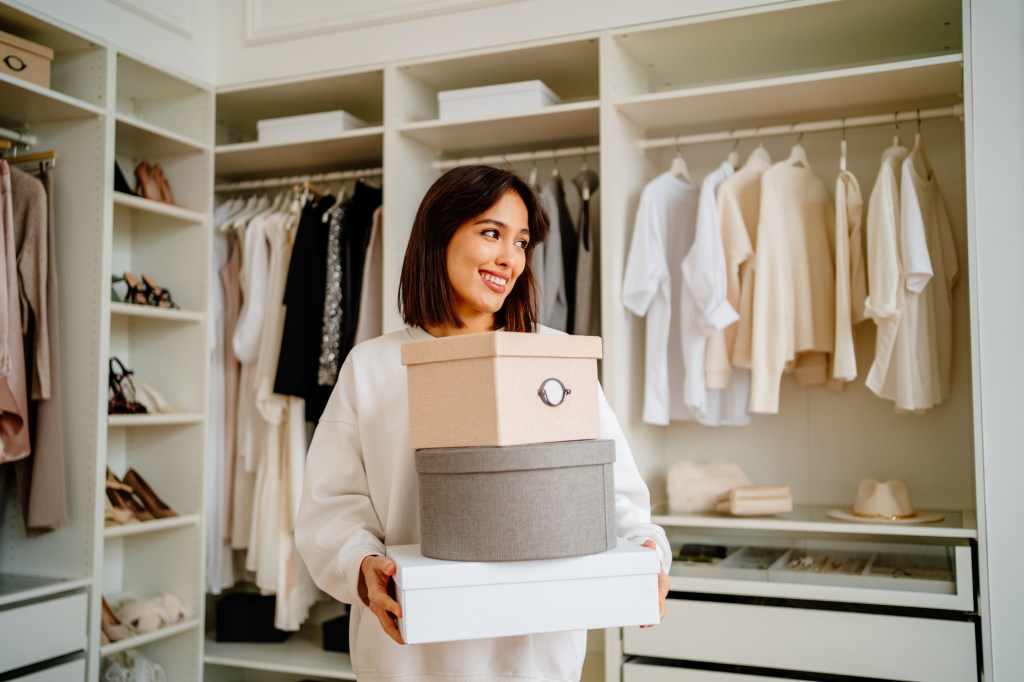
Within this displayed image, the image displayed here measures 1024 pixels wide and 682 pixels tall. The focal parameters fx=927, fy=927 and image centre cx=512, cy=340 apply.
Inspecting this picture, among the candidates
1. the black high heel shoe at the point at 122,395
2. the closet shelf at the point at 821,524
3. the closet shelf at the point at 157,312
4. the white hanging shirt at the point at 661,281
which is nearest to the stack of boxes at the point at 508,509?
the closet shelf at the point at 821,524

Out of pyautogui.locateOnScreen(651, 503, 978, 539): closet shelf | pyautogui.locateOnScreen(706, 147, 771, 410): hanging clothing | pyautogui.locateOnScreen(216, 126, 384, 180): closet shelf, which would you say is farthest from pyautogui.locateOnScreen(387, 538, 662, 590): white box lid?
pyautogui.locateOnScreen(216, 126, 384, 180): closet shelf

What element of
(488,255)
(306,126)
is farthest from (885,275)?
(306,126)

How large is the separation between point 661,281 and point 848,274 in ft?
1.69

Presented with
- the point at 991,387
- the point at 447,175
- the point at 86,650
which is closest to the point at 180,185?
the point at 86,650

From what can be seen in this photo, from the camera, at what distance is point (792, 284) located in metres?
2.65

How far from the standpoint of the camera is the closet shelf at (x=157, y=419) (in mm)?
2688

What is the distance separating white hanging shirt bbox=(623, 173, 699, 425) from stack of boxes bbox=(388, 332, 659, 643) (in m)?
1.39

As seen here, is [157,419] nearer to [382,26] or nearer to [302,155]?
[302,155]

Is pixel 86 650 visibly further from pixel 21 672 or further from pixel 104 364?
pixel 104 364

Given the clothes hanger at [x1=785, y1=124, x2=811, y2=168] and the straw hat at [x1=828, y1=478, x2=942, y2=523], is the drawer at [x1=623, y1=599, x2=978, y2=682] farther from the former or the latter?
the clothes hanger at [x1=785, y1=124, x2=811, y2=168]

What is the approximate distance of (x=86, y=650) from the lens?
98.3 inches

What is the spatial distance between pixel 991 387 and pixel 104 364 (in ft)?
7.54

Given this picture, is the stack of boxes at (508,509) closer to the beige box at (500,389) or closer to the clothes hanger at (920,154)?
the beige box at (500,389)

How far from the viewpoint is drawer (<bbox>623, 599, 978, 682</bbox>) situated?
2.23 m
